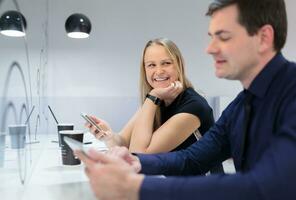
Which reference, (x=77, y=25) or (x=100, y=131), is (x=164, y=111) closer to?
(x=100, y=131)

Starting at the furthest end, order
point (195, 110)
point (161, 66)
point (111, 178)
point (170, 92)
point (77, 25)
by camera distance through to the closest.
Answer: point (77, 25), point (161, 66), point (170, 92), point (195, 110), point (111, 178)

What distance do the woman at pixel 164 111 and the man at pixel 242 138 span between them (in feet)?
0.73

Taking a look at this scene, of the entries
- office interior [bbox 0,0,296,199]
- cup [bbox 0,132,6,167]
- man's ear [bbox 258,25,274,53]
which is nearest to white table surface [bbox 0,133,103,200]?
cup [bbox 0,132,6,167]

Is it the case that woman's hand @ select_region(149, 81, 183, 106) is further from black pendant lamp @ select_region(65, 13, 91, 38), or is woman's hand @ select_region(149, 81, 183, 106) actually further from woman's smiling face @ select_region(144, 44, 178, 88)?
black pendant lamp @ select_region(65, 13, 91, 38)

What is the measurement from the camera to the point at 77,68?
354 cm

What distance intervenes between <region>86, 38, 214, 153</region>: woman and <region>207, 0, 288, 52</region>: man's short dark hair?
0.56 m

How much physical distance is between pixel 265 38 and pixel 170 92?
2.18 ft

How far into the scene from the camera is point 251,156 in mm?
836

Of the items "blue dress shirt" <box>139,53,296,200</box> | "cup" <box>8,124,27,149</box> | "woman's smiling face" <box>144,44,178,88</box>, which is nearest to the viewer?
"blue dress shirt" <box>139,53,296,200</box>

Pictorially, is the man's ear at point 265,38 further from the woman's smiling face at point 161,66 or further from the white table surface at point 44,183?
the woman's smiling face at point 161,66

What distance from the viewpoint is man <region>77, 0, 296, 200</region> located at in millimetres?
589

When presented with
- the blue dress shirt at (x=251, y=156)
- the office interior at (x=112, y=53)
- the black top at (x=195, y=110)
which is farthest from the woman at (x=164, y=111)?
the office interior at (x=112, y=53)

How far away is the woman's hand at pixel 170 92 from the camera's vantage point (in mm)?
1422

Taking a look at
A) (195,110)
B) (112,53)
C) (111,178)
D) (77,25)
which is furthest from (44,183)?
(112,53)
